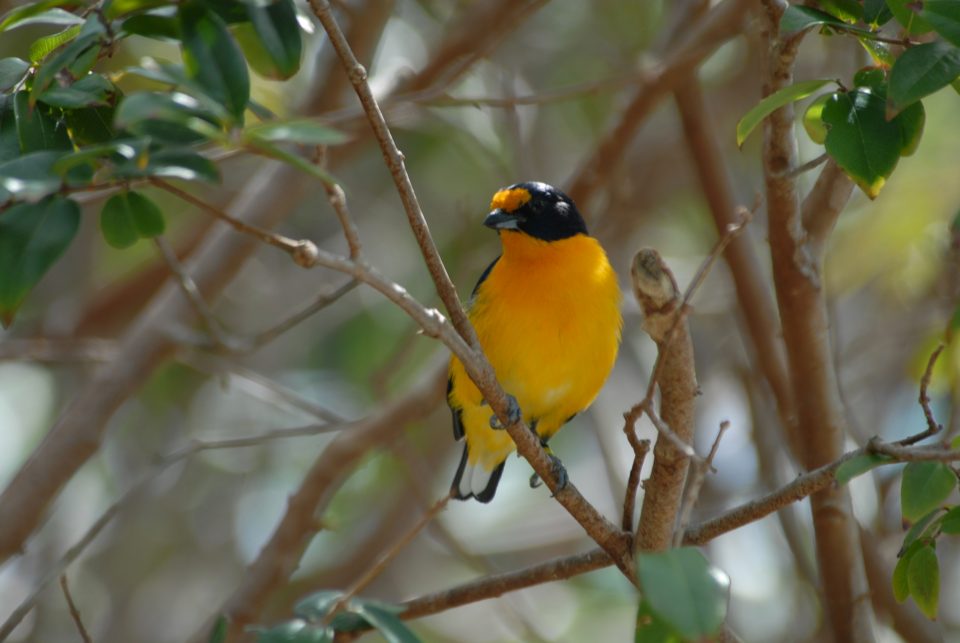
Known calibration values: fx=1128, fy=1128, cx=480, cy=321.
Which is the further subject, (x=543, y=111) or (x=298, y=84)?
(x=543, y=111)

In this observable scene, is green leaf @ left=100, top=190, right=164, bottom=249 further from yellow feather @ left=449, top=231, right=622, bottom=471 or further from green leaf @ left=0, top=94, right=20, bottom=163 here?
yellow feather @ left=449, top=231, right=622, bottom=471

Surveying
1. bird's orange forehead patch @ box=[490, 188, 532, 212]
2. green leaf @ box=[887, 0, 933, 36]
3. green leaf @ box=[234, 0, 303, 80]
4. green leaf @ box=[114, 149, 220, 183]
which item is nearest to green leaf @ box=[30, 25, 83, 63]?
green leaf @ box=[234, 0, 303, 80]

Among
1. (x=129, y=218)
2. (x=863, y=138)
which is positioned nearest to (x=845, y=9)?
(x=863, y=138)

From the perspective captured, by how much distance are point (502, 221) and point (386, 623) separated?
6.43ft

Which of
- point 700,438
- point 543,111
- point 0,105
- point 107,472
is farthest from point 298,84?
point 0,105

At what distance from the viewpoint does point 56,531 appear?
6.17 m

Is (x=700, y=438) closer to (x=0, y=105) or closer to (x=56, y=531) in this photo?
(x=56, y=531)

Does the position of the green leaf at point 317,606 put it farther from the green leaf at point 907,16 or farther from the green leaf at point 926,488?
the green leaf at point 907,16

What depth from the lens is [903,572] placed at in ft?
7.70

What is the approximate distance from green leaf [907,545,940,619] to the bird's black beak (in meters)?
2.22

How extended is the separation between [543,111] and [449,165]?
73 centimetres

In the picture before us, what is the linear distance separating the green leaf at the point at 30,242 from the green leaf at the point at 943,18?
5.08ft

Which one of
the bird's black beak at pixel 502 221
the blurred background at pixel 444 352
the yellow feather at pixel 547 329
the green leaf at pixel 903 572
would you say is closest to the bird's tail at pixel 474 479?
the yellow feather at pixel 547 329

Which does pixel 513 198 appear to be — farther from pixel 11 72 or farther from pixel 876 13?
pixel 11 72
